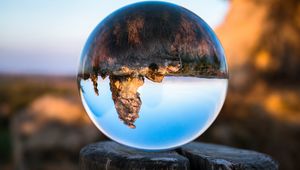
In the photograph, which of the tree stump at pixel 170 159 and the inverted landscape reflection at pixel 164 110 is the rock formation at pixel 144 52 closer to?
the inverted landscape reflection at pixel 164 110

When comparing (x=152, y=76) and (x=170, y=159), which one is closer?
(x=152, y=76)

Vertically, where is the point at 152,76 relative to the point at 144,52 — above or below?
below

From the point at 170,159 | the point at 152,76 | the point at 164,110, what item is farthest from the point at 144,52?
the point at 170,159

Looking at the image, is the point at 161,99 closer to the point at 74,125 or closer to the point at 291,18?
the point at 74,125

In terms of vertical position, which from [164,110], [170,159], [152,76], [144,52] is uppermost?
[144,52]

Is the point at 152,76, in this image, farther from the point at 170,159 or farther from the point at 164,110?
the point at 170,159

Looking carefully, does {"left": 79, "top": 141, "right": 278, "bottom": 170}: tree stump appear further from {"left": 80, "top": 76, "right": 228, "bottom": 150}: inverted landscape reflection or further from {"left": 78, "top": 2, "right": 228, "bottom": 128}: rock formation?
{"left": 78, "top": 2, "right": 228, "bottom": 128}: rock formation

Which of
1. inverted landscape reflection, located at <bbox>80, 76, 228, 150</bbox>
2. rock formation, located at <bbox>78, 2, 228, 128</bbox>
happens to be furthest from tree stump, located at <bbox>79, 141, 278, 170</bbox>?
rock formation, located at <bbox>78, 2, 228, 128</bbox>
